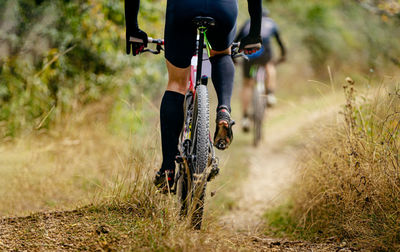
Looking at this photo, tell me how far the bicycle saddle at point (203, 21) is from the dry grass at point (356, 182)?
1003mm

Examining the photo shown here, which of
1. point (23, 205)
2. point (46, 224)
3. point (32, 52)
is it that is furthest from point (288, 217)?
point (32, 52)

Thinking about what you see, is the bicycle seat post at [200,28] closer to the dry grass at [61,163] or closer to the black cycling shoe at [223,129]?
the black cycling shoe at [223,129]

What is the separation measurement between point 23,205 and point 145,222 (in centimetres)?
140

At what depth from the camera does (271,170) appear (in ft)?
16.1

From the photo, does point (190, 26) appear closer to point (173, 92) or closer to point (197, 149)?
point (173, 92)

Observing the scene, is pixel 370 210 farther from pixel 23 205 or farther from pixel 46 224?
pixel 23 205

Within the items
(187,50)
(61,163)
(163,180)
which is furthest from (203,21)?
(61,163)

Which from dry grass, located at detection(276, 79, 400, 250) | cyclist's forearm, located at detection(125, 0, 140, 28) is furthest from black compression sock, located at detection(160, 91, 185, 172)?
dry grass, located at detection(276, 79, 400, 250)

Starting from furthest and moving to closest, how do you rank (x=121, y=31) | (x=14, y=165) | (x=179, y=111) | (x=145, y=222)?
(x=121, y=31)
(x=14, y=165)
(x=179, y=111)
(x=145, y=222)

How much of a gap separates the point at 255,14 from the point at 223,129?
64 cm

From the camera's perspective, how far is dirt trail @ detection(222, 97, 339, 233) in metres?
3.01

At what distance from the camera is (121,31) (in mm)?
4367

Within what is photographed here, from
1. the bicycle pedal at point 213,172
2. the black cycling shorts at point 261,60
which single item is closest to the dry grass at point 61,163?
the bicycle pedal at point 213,172

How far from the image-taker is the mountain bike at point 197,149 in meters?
1.96
